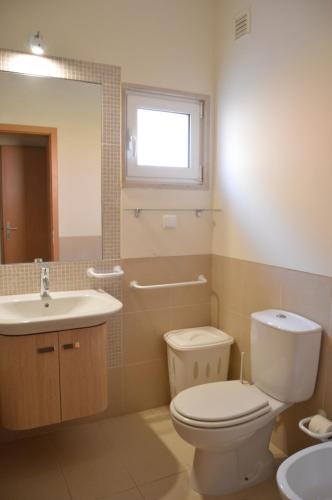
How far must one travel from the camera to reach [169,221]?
250 cm

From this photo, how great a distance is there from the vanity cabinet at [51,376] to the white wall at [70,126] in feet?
2.21

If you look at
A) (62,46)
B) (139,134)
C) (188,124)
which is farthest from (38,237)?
(188,124)

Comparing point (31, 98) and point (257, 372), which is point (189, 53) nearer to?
point (31, 98)

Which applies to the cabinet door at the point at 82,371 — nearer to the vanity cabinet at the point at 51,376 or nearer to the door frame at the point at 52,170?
the vanity cabinet at the point at 51,376

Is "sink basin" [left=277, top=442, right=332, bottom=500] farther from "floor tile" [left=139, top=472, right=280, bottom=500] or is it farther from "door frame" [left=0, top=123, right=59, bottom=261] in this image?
"door frame" [left=0, top=123, right=59, bottom=261]

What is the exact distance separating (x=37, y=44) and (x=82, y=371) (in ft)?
5.52

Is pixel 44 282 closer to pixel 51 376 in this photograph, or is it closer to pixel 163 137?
pixel 51 376

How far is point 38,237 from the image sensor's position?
85.5 inches

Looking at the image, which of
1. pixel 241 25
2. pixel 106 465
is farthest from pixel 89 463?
pixel 241 25

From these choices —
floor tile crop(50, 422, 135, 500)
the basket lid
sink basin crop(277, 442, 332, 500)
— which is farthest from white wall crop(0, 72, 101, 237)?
sink basin crop(277, 442, 332, 500)

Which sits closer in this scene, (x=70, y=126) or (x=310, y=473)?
(x=310, y=473)

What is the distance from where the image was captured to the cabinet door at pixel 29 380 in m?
1.75

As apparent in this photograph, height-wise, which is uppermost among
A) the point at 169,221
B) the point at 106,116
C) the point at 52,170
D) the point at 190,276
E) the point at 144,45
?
the point at 144,45

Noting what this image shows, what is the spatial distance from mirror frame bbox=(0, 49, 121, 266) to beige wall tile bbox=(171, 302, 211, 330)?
580mm
